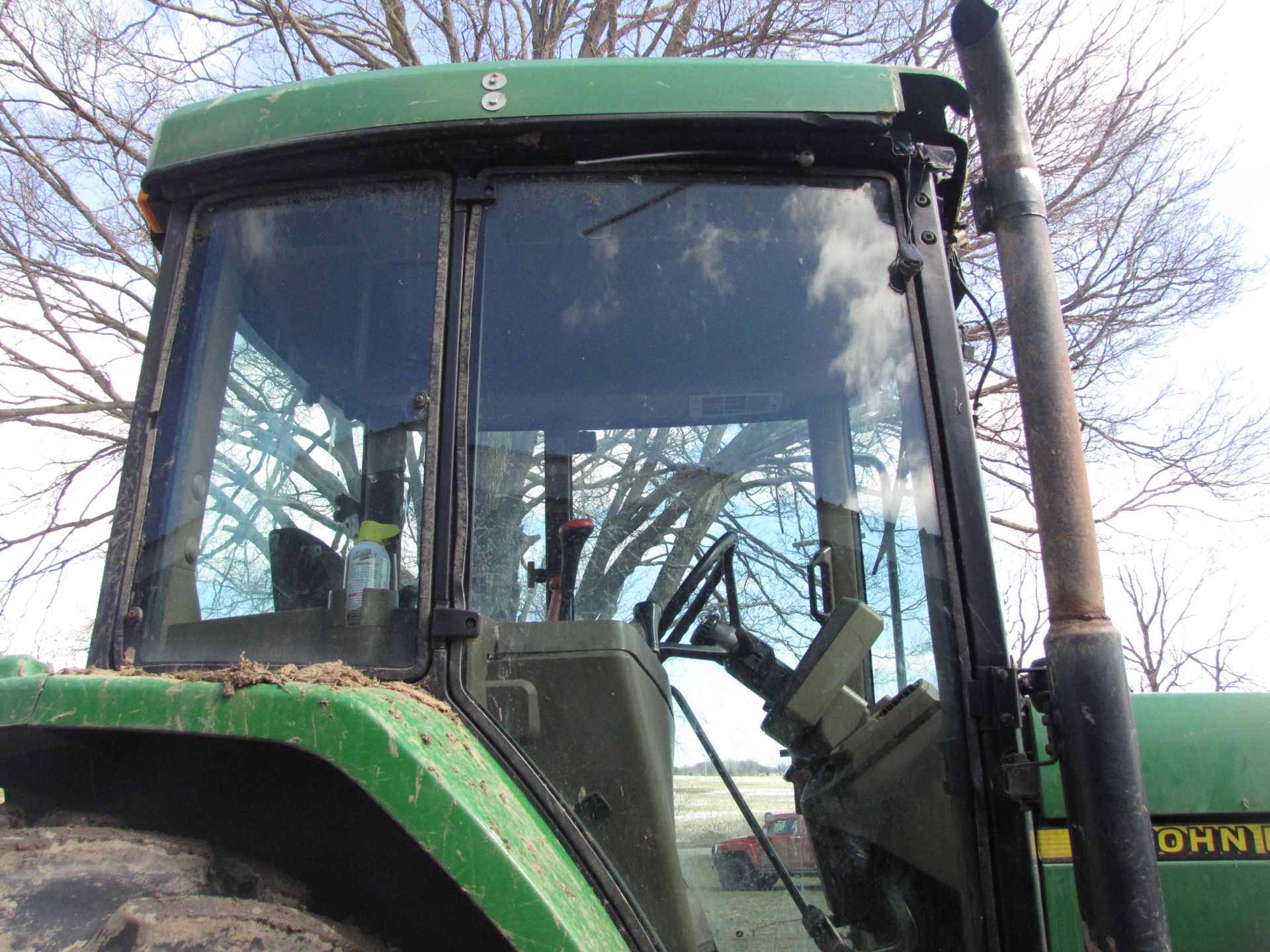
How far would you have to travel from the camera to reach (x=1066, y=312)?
28.7 feet

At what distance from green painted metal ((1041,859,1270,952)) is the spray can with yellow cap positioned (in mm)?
1288

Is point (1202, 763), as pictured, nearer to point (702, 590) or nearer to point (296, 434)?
point (702, 590)

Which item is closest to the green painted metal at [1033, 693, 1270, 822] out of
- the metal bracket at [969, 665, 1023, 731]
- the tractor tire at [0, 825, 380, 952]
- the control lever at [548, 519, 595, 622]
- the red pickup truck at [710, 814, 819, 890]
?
the metal bracket at [969, 665, 1023, 731]

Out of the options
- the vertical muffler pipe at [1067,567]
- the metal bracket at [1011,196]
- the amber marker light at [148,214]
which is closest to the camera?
the vertical muffler pipe at [1067,567]

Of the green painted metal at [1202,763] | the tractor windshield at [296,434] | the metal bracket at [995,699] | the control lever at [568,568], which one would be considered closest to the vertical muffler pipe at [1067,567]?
the metal bracket at [995,699]

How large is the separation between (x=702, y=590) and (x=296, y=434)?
834 mm

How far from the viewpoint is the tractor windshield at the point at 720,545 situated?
156 cm

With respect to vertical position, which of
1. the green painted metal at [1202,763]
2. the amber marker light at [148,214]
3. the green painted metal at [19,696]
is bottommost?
the green painted metal at [1202,763]

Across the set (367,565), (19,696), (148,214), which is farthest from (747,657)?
(148,214)

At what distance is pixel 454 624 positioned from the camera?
1.49 metres

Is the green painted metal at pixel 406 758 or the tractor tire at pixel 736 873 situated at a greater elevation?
the green painted metal at pixel 406 758

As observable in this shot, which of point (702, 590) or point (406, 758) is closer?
point (406, 758)

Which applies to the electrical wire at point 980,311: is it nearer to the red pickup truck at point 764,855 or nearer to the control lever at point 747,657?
the control lever at point 747,657

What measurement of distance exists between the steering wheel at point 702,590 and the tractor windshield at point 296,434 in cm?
49
